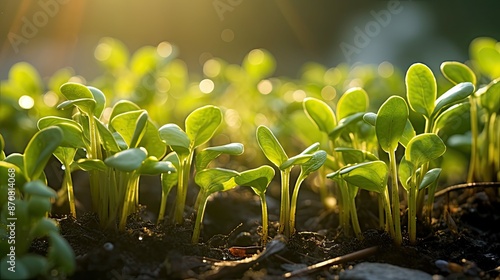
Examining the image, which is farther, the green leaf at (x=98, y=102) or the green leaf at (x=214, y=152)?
the green leaf at (x=98, y=102)

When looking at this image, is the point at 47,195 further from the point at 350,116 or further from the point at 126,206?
the point at 350,116

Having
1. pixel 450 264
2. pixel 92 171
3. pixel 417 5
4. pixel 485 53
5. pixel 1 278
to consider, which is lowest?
pixel 450 264

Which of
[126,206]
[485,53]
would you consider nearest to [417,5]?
[485,53]

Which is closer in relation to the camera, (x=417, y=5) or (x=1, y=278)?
(x=1, y=278)

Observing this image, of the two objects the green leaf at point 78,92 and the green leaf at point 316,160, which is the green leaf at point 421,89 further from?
the green leaf at point 78,92

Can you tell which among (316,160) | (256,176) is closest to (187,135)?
(256,176)

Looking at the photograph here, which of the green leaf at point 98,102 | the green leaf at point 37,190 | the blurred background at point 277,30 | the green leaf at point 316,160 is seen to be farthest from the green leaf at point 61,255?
the blurred background at point 277,30

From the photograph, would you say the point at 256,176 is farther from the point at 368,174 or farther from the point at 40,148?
the point at 40,148
